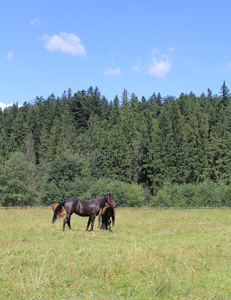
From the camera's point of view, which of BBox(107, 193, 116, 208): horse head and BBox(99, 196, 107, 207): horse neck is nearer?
BBox(107, 193, 116, 208): horse head

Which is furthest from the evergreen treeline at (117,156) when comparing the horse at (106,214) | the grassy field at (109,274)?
the grassy field at (109,274)

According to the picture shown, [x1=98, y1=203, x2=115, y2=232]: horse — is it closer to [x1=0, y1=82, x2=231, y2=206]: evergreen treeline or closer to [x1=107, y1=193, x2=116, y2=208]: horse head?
[x1=107, y1=193, x2=116, y2=208]: horse head

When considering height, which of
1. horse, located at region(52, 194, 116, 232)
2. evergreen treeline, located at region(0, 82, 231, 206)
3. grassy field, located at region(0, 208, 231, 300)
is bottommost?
grassy field, located at region(0, 208, 231, 300)

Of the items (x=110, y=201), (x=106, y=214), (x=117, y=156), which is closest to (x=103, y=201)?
(x=110, y=201)

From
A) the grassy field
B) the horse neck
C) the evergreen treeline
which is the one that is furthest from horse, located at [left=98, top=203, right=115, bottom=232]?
the evergreen treeline

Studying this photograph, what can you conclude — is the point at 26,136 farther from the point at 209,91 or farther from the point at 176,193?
the point at 209,91

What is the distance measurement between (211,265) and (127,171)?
51.3 m

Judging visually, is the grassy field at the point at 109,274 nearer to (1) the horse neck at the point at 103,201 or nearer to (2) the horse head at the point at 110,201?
(2) the horse head at the point at 110,201

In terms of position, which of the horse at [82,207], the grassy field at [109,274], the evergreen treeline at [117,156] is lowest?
the grassy field at [109,274]

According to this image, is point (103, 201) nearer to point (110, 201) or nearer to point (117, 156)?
point (110, 201)

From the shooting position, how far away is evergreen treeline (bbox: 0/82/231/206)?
43625 millimetres

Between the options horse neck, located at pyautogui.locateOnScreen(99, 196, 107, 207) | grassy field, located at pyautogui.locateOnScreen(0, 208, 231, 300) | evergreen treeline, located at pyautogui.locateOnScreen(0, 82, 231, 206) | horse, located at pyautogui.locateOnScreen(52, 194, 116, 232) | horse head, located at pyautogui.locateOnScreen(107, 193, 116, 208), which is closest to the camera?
grassy field, located at pyautogui.locateOnScreen(0, 208, 231, 300)

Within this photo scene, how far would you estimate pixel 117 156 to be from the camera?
61500 millimetres

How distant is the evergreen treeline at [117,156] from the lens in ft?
143
